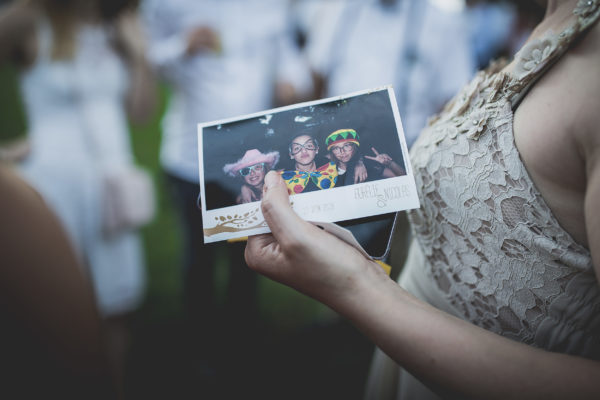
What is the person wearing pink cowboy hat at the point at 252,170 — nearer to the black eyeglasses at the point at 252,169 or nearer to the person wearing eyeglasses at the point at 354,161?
the black eyeglasses at the point at 252,169

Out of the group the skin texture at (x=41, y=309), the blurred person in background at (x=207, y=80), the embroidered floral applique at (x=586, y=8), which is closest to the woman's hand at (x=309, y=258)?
the skin texture at (x=41, y=309)

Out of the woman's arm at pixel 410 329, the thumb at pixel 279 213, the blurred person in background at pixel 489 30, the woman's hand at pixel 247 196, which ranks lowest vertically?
the woman's arm at pixel 410 329

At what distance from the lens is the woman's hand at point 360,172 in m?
0.83

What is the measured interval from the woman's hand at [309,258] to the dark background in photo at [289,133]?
0.13 m

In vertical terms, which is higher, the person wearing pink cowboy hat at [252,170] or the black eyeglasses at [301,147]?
the black eyeglasses at [301,147]

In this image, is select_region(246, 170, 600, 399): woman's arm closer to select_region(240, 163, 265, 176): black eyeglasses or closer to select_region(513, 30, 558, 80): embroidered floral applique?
select_region(240, 163, 265, 176): black eyeglasses

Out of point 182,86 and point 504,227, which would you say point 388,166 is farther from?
point 182,86

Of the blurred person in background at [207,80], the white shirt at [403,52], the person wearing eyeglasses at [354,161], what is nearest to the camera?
the person wearing eyeglasses at [354,161]

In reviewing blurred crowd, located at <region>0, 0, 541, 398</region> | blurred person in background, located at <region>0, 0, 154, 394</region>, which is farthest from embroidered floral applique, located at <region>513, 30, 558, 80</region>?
blurred person in background, located at <region>0, 0, 154, 394</region>

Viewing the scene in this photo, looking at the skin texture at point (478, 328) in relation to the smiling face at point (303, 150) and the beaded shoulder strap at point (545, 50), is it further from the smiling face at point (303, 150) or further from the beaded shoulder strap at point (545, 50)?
the smiling face at point (303, 150)

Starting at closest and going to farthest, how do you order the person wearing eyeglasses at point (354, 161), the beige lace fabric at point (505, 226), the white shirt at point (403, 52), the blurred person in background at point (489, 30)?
1. the beige lace fabric at point (505, 226)
2. the person wearing eyeglasses at point (354, 161)
3. the white shirt at point (403, 52)
4. the blurred person in background at point (489, 30)

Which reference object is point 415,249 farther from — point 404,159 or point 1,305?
point 1,305

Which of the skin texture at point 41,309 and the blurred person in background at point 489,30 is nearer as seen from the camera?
the skin texture at point 41,309

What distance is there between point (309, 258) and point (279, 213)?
0.11m
